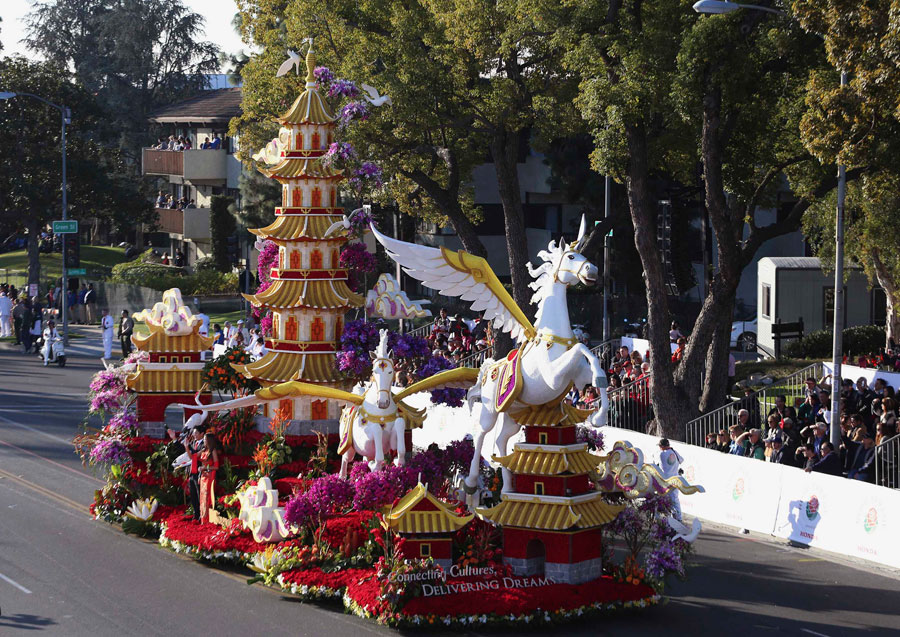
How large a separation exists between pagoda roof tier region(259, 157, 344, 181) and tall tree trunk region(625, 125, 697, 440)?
25.0 ft

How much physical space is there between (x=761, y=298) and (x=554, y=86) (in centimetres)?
1074

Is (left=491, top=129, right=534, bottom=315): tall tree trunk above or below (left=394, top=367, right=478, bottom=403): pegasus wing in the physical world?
above

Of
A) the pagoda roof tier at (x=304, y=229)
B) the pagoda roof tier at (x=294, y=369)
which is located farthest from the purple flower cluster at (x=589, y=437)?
the pagoda roof tier at (x=304, y=229)

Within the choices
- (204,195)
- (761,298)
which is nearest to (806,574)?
(761,298)

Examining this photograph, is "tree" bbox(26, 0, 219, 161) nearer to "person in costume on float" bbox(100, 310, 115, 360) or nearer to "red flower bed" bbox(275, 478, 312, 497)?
"person in costume on float" bbox(100, 310, 115, 360)

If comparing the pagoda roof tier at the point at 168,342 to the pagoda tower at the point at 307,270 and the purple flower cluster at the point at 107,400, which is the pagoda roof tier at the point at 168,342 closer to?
the purple flower cluster at the point at 107,400

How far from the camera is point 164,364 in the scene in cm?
2241

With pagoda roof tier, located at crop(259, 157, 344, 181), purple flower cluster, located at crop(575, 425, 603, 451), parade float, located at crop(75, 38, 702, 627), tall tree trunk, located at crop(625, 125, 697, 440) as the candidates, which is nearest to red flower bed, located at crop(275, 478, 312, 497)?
parade float, located at crop(75, 38, 702, 627)

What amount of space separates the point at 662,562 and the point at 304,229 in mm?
8701

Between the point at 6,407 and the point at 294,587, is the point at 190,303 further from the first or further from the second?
the point at 294,587

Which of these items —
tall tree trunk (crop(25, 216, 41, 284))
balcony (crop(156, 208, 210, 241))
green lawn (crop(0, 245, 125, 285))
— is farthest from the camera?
balcony (crop(156, 208, 210, 241))

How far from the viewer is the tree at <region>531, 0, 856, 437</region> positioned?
24.0 meters

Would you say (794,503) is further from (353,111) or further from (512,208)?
(512,208)

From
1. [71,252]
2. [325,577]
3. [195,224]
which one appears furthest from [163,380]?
[195,224]
